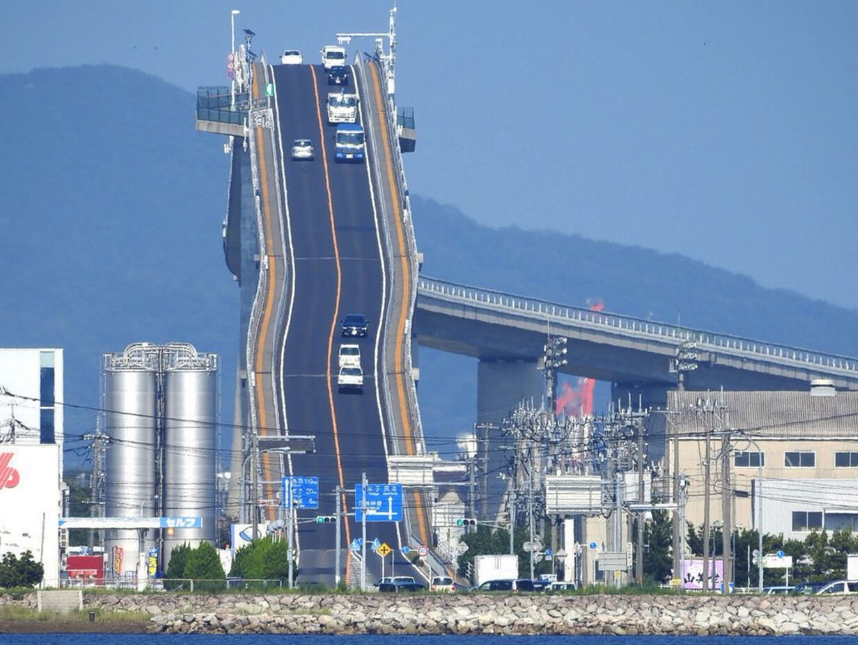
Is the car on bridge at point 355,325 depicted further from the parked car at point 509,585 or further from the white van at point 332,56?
the parked car at point 509,585

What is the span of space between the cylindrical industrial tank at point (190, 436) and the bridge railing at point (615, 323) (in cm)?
2885

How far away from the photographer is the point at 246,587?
282ft

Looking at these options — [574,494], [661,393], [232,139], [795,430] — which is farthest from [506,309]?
[574,494]

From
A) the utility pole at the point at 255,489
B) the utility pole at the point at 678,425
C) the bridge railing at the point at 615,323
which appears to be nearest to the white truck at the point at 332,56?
the bridge railing at the point at 615,323

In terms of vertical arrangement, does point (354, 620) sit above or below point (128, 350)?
below

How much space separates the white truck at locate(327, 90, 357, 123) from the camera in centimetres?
15662

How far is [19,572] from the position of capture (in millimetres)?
85688

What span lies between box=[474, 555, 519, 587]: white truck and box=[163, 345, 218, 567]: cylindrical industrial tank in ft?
134

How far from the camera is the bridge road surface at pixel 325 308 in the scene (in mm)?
126438

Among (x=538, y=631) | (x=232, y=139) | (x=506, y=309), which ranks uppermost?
(x=232, y=139)

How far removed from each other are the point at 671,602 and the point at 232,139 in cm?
10035

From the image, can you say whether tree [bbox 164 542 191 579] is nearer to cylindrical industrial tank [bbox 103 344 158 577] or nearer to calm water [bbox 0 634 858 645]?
calm water [bbox 0 634 858 645]

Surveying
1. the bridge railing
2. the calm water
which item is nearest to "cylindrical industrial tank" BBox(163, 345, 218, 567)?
the bridge railing

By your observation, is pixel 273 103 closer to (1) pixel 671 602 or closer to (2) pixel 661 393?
(2) pixel 661 393
